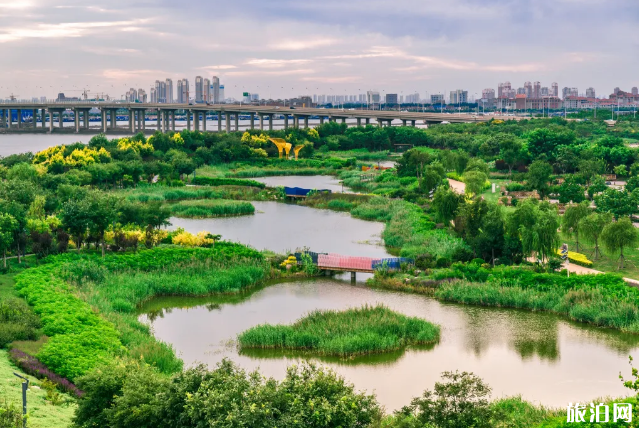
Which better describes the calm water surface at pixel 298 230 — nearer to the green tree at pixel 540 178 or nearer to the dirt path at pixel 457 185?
the dirt path at pixel 457 185

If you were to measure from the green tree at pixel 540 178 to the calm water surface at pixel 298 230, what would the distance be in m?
11.1

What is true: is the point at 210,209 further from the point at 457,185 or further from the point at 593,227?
the point at 593,227

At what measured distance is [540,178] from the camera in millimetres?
43906

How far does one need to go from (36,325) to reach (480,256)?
50.5 ft

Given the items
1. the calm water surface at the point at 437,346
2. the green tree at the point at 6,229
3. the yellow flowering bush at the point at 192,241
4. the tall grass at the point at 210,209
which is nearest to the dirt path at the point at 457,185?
the tall grass at the point at 210,209

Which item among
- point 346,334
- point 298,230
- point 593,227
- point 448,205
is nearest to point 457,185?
point 298,230

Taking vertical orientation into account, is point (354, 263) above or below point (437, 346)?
above

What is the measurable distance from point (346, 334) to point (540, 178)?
1091 inches

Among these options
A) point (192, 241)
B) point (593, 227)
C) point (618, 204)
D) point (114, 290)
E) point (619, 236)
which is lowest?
point (114, 290)

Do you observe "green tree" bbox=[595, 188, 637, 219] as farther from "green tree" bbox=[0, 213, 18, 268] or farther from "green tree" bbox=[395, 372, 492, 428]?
"green tree" bbox=[0, 213, 18, 268]

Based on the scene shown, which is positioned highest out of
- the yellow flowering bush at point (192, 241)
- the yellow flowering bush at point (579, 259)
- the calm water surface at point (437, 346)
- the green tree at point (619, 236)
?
the green tree at point (619, 236)

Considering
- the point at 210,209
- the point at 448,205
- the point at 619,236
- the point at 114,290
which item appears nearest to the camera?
the point at 114,290

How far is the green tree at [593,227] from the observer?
26891 mm

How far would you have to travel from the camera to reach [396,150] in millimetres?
83000
